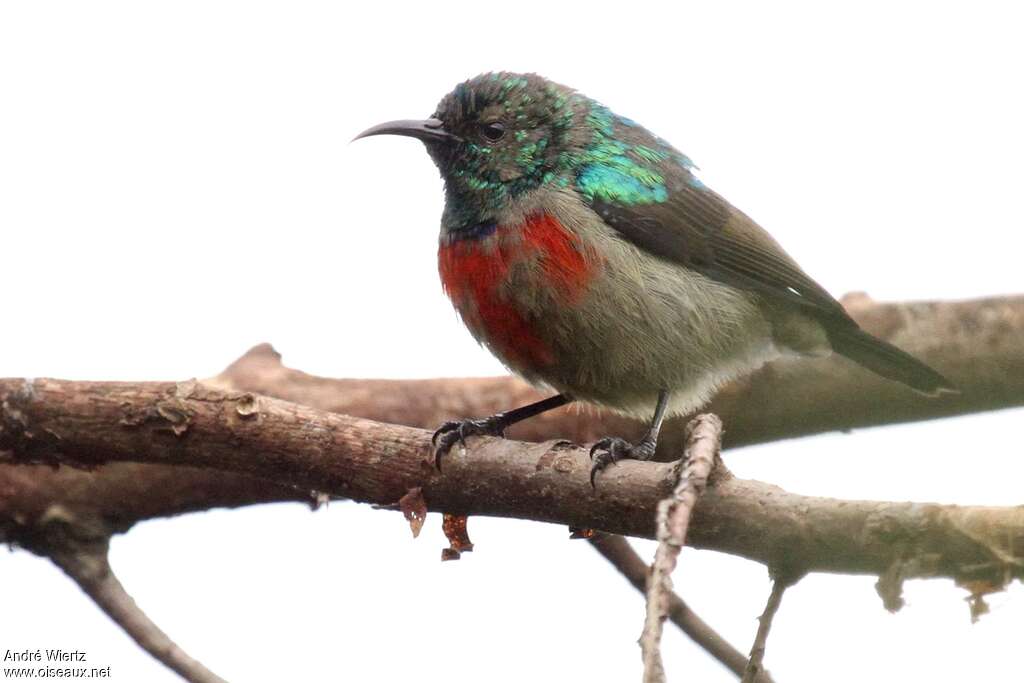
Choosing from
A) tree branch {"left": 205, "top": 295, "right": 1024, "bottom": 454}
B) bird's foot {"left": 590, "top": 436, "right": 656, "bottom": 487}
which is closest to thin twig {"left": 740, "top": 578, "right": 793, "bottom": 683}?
bird's foot {"left": 590, "top": 436, "right": 656, "bottom": 487}

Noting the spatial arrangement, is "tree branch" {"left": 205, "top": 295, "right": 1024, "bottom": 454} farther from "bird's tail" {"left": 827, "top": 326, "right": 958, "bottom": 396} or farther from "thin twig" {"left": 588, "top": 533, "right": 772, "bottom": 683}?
"thin twig" {"left": 588, "top": 533, "right": 772, "bottom": 683}

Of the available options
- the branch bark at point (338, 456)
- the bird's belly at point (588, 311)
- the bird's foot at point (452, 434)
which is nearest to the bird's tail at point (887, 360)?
the bird's belly at point (588, 311)

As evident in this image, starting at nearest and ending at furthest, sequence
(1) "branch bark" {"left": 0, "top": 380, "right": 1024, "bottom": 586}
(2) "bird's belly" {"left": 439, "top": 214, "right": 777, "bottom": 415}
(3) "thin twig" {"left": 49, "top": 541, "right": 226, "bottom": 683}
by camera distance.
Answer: (1) "branch bark" {"left": 0, "top": 380, "right": 1024, "bottom": 586} < (3) "thin twig" {"left": 49, "top": 541, "right": 226, "bottom": 683} < (2) "bird's belly" {"left": 439, "top": 214, "right": 777, "bottom": 415}

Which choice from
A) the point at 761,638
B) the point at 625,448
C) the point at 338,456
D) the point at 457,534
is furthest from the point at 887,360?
the point at 761,638

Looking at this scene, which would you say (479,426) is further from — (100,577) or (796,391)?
(796,391)

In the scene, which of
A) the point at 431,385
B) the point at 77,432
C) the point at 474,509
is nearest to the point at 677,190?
the point at 431,385

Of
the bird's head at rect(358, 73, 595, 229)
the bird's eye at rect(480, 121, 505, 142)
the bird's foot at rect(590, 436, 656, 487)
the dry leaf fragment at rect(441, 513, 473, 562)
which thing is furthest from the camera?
the bird's eye at rect(480, 121, 505, 142)

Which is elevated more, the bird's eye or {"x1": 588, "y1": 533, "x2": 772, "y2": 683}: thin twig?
the bird's eye
